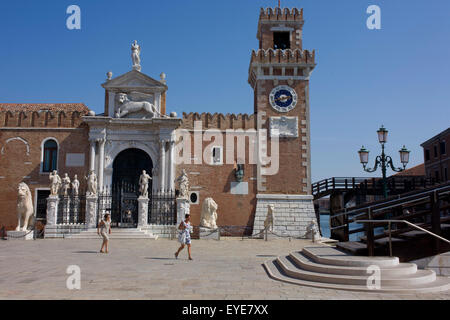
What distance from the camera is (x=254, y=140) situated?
24609 millimetres

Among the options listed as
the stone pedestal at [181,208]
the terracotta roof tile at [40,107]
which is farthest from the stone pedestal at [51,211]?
the terracotta roof tile at [40,107]

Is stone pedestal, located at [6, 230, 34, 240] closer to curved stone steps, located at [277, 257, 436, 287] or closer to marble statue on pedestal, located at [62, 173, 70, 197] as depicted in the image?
A: marble statue on pedestal, located at [62, 173, 70, 197]

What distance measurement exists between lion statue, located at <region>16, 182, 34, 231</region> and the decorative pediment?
7.40m

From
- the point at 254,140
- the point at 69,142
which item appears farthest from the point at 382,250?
the point at 69,142

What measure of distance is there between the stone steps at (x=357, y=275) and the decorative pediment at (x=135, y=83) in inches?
671

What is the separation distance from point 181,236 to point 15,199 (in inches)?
603

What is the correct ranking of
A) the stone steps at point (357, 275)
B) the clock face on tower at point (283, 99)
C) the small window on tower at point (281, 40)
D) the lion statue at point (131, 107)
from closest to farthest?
1. the stone steps at point (357, 275)
2. the lion statue at point (131, 107)
3. the clock face on tower at point (283, 99)
4. the small window on tower at point (281, 40)

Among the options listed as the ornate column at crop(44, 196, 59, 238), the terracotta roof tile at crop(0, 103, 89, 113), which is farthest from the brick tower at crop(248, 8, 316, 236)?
the terracotta roof tile at crop(0, 103, 89, 113)

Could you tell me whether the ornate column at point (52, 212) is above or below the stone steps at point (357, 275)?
above

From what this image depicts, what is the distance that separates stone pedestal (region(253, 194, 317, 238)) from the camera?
23.3 m

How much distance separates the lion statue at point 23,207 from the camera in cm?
1962

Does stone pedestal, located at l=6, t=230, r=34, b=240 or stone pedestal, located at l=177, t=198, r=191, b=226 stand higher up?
stone pedestal, located at l=177, t=198, r=191, b=226

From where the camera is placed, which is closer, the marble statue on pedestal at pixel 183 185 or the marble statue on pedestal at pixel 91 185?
the marble statue on pedestal at pixel 91 185

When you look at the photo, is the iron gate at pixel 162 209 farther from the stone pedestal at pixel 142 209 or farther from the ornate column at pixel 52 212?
the ornate column at pixel 52 212
